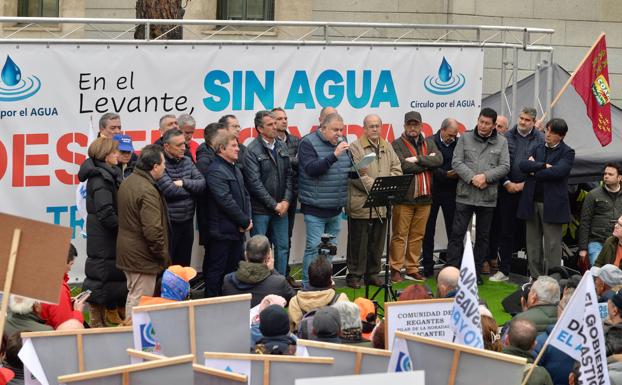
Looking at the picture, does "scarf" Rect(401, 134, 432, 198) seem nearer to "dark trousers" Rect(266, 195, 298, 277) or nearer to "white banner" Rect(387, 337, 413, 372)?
"dark trousers" Rect(266, 195, 298, 277)

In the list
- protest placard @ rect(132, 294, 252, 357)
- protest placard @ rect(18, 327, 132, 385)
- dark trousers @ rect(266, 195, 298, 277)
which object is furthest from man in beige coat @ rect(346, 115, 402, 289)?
protest placard @ rect(18, 327, 132, 385)

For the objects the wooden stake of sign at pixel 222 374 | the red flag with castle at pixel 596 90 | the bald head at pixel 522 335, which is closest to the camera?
the wooden stake of sign at pixel 222 374

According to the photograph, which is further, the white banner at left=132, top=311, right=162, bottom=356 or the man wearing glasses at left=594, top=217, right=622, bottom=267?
the man wearing glasses at left=594, top=217, right=622, bottom=267

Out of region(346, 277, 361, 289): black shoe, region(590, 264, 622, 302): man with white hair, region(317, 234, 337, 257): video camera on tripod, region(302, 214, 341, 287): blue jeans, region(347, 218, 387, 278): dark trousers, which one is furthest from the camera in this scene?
region(346, 277, 361, 289): black shoe

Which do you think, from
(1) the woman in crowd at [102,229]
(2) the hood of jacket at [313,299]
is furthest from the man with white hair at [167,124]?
(2) the hood of jacket at [313,299]

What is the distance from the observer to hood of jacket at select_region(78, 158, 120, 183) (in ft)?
38.7

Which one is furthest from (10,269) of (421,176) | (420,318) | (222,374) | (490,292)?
(490,292)

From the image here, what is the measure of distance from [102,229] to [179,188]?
3.18 ft

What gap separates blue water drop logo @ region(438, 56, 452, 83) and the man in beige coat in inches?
57.5

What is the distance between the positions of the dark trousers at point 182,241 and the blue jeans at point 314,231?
4.45 ft

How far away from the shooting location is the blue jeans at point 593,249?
548 inches

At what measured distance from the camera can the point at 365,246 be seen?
1383 centimetres

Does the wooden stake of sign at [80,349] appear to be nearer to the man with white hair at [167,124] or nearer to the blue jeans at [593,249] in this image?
the man with white hair at [167,124]

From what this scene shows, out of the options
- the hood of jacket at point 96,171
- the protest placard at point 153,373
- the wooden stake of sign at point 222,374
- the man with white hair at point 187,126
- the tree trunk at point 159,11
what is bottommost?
the wooden stake of sign at point 222,374
